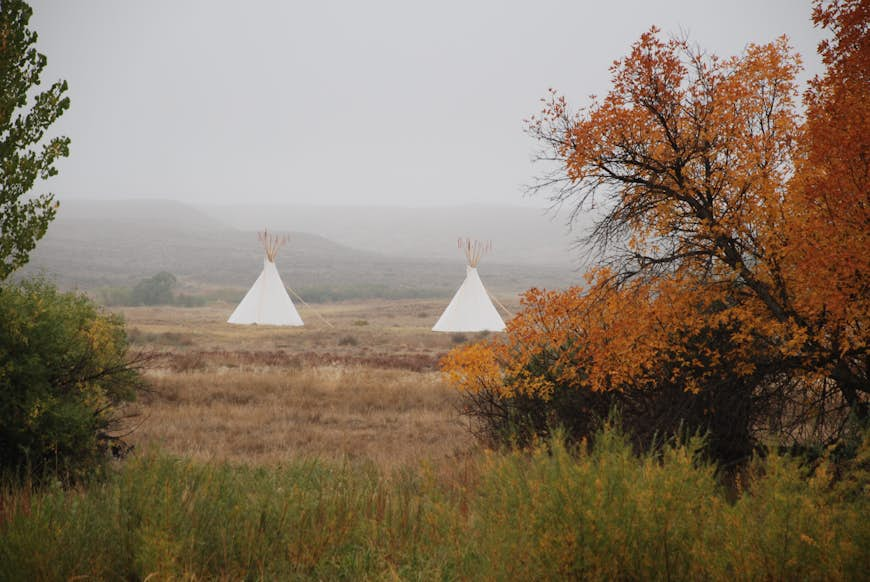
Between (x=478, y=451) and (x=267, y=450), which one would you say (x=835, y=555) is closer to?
(x=478, y=451)

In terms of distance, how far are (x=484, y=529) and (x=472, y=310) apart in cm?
2873

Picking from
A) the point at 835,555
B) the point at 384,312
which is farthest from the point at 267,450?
the point at 384,312

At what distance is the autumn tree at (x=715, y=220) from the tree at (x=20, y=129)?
4960 millimetres

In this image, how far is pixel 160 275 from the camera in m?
66.1

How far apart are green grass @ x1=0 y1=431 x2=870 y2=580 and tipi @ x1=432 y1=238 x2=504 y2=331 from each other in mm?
26763

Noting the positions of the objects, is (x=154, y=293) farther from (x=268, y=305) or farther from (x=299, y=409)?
(x=299, y=409)

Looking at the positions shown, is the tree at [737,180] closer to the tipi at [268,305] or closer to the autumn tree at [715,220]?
the autumn tree at [715,220]

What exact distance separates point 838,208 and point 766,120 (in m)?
1.63

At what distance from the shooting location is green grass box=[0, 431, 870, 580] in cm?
317

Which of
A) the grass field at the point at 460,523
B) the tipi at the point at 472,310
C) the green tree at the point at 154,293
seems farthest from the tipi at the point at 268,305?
the green tree at the point at 154,293

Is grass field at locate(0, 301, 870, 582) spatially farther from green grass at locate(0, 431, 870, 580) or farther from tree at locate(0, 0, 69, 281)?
tree at locate(0, 0, 69, 281)

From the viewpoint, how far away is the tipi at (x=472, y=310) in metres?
32.2

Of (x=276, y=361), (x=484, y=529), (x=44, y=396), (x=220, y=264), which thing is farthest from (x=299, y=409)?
(x=220, y=264)

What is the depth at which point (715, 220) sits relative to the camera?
6.98 meters
